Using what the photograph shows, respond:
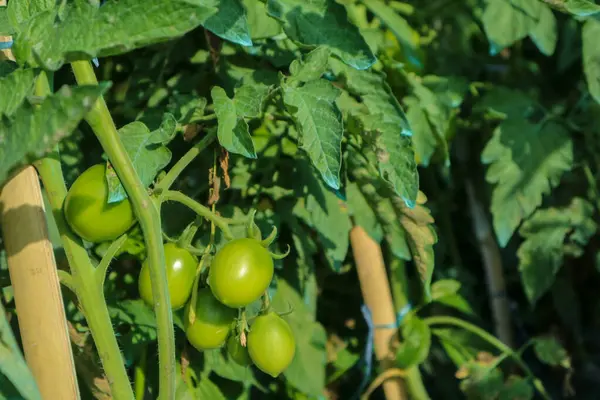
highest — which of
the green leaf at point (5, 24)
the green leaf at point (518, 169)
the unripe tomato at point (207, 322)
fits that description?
the green leaf at point (5, 24)

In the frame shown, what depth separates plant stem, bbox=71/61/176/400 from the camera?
0.65 m

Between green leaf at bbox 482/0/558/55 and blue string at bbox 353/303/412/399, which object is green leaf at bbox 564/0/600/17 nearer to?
green leaf at bbox 482/0/558/55

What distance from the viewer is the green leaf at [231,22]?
2.48 feet

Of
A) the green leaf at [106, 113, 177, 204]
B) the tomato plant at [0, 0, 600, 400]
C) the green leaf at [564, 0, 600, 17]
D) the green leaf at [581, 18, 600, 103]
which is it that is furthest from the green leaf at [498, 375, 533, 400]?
the green leaf at [106, 113, 177, 204]

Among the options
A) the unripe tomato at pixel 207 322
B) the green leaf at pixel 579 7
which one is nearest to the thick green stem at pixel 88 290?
the unripe tomato at pixel 207 322

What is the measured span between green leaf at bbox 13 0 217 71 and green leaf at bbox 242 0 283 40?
402mm

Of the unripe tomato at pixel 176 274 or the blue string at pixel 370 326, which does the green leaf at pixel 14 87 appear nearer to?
the unripe tomato at pixel 176 274

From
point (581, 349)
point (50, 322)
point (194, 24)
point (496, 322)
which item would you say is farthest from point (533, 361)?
point (194, 24)

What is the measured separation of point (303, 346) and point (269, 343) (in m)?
0.37

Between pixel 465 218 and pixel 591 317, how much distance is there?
0.40 metres

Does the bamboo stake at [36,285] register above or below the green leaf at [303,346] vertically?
above

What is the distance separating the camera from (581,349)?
168 cm

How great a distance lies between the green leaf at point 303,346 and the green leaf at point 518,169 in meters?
0.36

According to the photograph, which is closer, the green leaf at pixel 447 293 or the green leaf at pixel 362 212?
the green leaf at pixel 362 212
